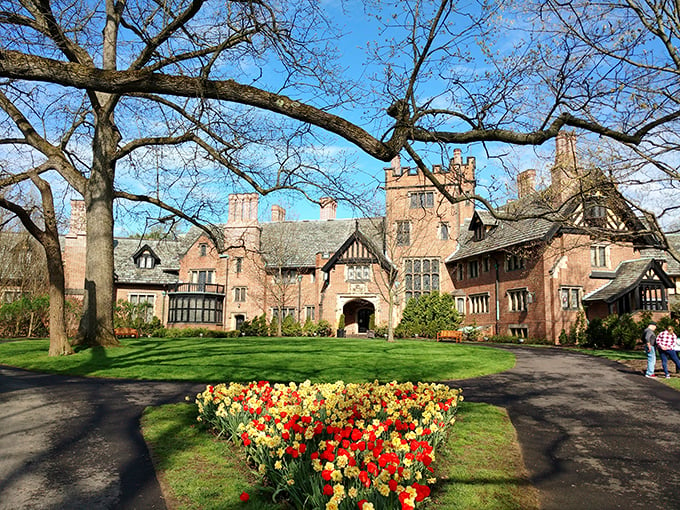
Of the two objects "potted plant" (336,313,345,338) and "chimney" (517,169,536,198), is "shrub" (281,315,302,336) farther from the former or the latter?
"chimney" (517,169,536,198)

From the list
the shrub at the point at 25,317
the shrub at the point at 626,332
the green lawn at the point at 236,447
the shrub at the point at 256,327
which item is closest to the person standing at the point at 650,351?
the green lawn at the point at 236,447

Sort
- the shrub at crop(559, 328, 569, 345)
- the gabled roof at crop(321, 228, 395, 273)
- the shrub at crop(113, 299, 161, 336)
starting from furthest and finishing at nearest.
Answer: the gabled roof at crop(321, 228, 395, 273) < the shrub at crop(113, 299, 161, 336) < the shrub at crop(559, 328, 569, 345)

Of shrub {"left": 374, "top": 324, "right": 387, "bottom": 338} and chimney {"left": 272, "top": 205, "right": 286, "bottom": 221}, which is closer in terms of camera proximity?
shrub {"left": 374, "top": 324, "right": 387, "bottom": 338}

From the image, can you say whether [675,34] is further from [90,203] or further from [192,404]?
[90,203]

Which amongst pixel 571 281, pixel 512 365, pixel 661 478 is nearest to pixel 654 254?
pixel 571 281

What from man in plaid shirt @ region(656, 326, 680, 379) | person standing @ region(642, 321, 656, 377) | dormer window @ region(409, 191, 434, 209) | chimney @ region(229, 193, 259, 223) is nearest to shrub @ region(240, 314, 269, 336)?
chimney @ region(229, 193, 259, 223)

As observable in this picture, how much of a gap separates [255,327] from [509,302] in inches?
757

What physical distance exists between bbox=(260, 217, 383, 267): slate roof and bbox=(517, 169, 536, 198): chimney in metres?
24.0

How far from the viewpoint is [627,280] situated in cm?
2881

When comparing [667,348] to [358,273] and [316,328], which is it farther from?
[316,328]

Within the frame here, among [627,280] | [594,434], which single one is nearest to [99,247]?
[594,434]

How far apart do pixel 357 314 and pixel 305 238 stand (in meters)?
8.27

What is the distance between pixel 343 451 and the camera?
4.49 metres

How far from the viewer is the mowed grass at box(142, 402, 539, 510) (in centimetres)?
478
